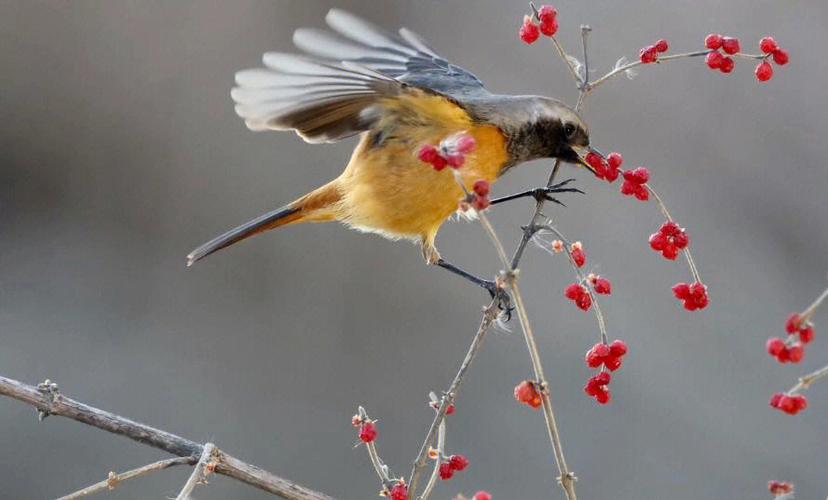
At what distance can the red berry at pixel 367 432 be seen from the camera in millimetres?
1991

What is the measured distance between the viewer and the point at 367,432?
2.00 m

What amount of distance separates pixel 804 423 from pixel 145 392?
321 cm

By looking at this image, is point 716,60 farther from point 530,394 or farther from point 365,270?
point 365,270

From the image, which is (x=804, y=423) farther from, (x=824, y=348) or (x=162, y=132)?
(x=162, y=132)

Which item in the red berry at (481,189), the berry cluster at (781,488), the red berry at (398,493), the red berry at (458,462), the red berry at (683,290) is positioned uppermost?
the red berry at (683,290)

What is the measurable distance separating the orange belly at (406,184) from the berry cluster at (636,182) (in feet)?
1.84

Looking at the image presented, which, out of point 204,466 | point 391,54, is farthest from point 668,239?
point 391,54

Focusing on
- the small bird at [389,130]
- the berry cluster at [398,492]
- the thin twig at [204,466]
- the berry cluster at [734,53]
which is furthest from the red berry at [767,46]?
the thin twig at [204,466]

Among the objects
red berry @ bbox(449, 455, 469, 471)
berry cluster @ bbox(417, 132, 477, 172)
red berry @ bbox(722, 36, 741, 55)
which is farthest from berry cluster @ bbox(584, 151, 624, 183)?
red berry @ bbox(449, 455, 469, 471)

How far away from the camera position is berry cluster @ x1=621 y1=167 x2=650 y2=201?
223 cm

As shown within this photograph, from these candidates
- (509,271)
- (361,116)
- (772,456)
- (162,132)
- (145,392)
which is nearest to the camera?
(509,271)

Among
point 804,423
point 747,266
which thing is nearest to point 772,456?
point 804,423

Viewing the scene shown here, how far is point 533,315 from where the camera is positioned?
Result: 503cm

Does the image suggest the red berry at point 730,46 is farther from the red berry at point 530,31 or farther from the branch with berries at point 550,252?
the red berry at point 530,31
